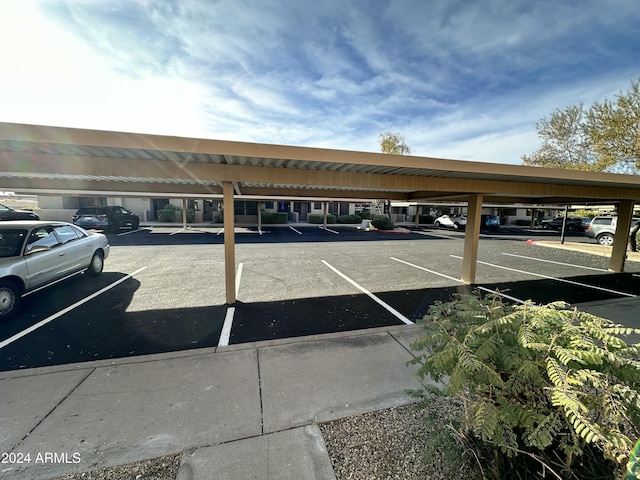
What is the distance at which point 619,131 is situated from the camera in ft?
40.9

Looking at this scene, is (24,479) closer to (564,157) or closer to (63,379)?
(63,379)

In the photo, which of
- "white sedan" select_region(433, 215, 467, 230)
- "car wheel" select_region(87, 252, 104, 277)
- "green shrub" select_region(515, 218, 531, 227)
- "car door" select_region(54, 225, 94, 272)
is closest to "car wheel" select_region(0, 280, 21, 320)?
"car door" select_region(54, 225, 94, 272)

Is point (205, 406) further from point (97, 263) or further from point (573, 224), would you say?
point (573, 224)

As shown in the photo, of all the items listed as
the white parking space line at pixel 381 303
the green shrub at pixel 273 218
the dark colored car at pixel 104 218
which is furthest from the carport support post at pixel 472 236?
the dark colored car at pixel 104 218

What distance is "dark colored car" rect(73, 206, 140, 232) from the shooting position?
16.8 metres

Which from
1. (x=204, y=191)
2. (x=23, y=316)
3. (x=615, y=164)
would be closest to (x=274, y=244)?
(x=204, y=191)

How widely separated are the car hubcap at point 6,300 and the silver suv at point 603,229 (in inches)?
1070

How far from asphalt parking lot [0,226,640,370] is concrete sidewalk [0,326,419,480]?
518 millimetres

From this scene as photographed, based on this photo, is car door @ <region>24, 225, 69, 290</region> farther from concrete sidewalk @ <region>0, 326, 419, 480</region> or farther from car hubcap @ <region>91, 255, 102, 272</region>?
concrete sidewalk @ <region>0, 326, 419, 480</region>

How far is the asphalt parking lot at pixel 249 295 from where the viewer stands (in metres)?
4.17

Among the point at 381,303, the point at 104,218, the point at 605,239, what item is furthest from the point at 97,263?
the point at 605,239

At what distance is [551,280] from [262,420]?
9.71 m

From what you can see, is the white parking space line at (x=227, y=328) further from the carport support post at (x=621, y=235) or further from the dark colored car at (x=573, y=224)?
the dark colored car at (x=573, y=224)

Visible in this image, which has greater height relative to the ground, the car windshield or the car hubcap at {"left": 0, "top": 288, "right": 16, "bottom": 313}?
the car windshield
